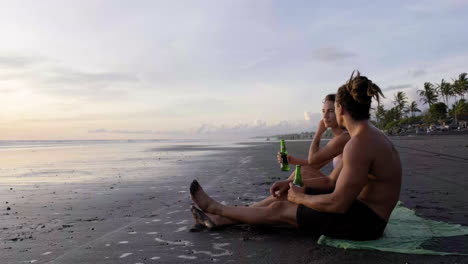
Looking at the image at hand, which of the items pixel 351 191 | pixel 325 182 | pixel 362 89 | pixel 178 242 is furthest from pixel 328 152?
pixel 178 242

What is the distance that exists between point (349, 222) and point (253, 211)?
117 cm

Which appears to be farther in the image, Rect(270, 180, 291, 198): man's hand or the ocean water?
the ocean water

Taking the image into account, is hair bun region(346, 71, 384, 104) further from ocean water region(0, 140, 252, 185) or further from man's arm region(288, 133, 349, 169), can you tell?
ocean water region(0, 140, 252, 185)

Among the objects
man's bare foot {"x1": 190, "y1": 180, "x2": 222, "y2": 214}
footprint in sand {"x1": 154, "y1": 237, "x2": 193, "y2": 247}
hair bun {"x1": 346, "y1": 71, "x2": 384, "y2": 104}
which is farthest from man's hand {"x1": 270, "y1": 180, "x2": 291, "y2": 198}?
hair bun {"x1": 346, "y1": 71, "x2": 384, "y2": 104}

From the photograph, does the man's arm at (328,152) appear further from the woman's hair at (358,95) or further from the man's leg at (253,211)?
the woman's hair at (358,95)

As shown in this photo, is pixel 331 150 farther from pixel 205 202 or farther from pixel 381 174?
pixel 205 202

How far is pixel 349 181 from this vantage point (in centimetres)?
354

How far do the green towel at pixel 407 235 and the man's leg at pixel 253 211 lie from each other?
0.49 meters

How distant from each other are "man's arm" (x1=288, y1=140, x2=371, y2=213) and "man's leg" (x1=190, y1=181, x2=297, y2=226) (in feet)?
2.04

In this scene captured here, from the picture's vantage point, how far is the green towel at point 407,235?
12.3 ft

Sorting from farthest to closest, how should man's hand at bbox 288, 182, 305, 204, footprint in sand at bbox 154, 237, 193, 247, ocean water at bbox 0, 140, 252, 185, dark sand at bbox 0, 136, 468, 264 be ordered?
ocean water at bbox 0, 140, 252, 185 < footprint in sand at bbox 154, 237, 193, 247 < man's hand at bbox 288, 182, 305, 204 < dark sand at bbox 0, 136, 468, 264

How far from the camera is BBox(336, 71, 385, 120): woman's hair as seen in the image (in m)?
3.49

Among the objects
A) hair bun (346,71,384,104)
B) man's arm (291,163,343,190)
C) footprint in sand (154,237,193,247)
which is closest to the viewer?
hair bun (346,71,384,104)

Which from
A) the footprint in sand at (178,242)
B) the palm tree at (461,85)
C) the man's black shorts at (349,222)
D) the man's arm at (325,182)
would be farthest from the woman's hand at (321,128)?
the palm tree at (461,85)
